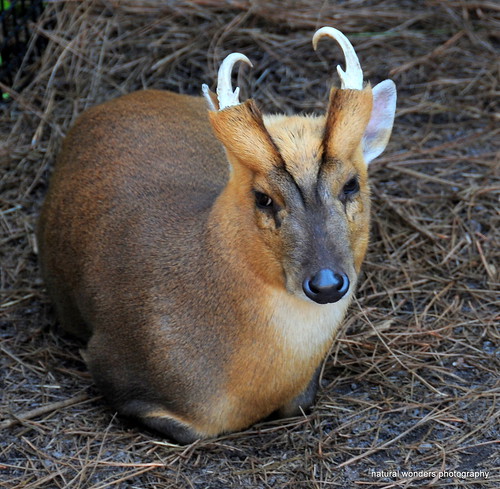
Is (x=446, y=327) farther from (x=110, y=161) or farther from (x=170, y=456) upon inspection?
(x=110, y=161)

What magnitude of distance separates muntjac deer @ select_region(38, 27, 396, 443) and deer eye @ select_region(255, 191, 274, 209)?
0.01 meters

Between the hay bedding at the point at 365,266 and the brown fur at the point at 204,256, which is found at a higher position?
the brown fur at the point at 204,256

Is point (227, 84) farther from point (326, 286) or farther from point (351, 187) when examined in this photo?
point (326, 286)

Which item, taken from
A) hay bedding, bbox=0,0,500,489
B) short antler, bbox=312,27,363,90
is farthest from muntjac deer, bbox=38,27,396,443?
hay bedding, bbox=0,0,500,489

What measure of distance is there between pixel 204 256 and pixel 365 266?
74.8 inches

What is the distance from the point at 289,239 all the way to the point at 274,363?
32.4 inches

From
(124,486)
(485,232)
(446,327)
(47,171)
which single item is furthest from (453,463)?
(47,171)

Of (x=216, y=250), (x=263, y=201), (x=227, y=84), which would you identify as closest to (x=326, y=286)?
(x=263, y=201)

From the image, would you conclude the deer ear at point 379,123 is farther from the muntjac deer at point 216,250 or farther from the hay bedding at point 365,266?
the hay bedding at point 365,266

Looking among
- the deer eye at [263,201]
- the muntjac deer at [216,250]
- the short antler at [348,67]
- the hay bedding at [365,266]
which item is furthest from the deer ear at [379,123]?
the hay bedding at [365,266]

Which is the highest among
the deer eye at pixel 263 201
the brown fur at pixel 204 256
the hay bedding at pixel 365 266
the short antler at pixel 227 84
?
the short antler at pixel 227 84

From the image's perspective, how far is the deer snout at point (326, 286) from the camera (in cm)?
423

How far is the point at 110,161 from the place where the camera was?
233 inches

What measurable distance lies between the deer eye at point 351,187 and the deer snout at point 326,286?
495mm
